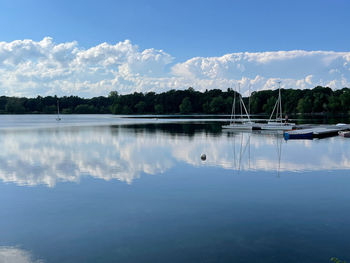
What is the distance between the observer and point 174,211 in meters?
14.6

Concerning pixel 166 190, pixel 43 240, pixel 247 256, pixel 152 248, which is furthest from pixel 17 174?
pixel 247 256

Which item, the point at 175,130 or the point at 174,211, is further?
the point at 175,130

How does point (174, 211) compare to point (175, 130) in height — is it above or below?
below

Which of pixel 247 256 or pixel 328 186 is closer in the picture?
pixel 247 256

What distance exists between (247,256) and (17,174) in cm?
1834

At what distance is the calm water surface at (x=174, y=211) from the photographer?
1064 cm

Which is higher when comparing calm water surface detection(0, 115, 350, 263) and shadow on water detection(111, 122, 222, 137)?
shadow on water detection(111, 122, 222, 137)

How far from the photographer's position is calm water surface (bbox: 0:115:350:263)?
10.6m

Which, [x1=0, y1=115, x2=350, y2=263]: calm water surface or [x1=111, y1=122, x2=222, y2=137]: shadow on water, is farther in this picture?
[x1=111, y1=122, x2=222, y2=137]: shadow on water

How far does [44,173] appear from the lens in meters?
23.4

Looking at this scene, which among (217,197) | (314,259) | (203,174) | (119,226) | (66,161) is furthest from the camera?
(66,161)

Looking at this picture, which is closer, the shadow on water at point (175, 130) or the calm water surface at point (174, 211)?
the calm water surface at point (174, 211)

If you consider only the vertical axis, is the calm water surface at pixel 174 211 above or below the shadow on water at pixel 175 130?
below

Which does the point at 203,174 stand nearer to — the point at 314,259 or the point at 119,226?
the point at 119,226
